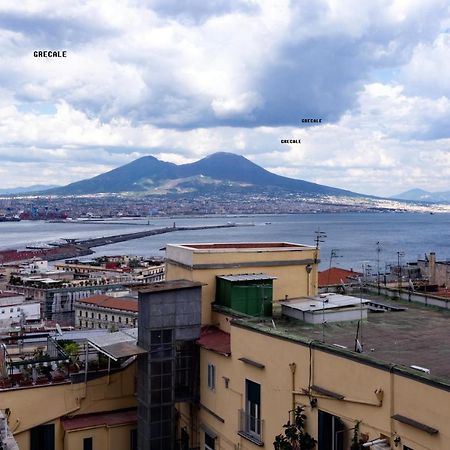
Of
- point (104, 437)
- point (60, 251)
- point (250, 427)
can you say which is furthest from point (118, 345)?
point (60, 251)

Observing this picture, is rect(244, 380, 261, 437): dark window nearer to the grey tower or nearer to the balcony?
the balcony

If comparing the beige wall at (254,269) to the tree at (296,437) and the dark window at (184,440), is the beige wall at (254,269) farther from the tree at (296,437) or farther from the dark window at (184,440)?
the tree at (296,437)

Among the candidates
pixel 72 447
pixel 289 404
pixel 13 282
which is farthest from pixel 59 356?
pixel 13 282

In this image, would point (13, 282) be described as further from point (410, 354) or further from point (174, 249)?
point (410, 354)

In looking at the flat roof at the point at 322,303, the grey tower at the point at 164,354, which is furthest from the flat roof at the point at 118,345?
the flat roof at the point at 322,303

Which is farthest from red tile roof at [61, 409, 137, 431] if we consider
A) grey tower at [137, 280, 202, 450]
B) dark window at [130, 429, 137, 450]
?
grey tower at [137, 280, 202, 450]
